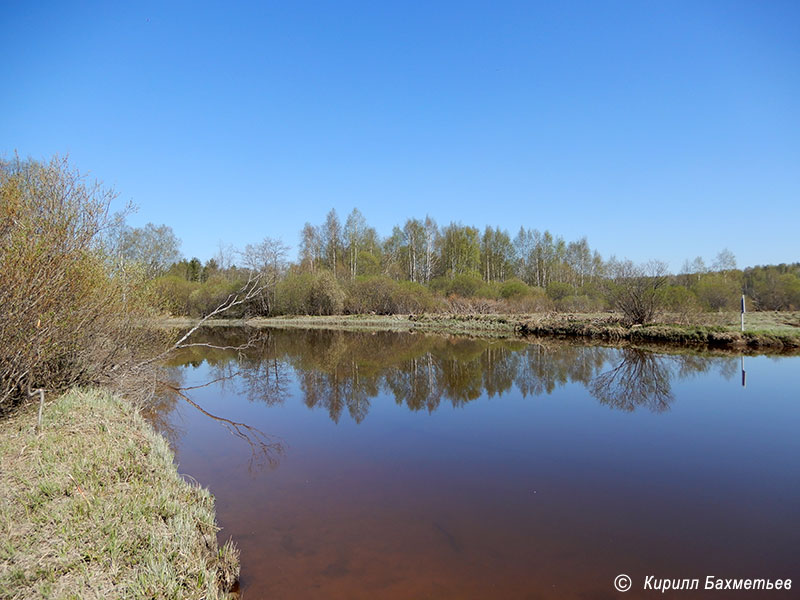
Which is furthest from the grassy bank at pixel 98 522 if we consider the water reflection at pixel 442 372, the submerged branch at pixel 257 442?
the water reflection at pixel 442 372

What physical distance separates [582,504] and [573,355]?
40.2 feet

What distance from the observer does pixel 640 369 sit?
13.3m

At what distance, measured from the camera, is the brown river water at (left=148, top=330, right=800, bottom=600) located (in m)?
3.85

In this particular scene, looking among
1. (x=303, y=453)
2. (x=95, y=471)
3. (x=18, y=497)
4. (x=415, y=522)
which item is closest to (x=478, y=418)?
(x=303, y=453)

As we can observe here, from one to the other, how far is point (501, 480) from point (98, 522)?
440 centimetres

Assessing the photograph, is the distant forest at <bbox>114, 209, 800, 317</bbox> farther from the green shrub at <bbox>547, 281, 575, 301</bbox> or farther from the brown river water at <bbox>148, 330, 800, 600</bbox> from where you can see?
the brown river water at <bbox>148, 330, 800, 600</bbox>

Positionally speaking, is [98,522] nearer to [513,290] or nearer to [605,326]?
[605,326]

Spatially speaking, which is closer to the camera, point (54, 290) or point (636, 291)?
point (54, 290)

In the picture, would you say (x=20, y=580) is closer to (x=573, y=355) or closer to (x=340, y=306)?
(x=573, y=355)

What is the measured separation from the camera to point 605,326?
2208 centimetres

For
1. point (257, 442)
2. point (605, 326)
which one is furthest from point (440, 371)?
point (605, 326)

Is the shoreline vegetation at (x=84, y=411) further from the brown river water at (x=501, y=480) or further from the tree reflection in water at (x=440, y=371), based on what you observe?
the tree reflection in water at (x=440, y=371)

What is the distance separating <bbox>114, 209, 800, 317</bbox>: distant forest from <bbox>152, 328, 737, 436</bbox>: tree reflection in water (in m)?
6.49

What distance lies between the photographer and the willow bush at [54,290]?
188 inches
